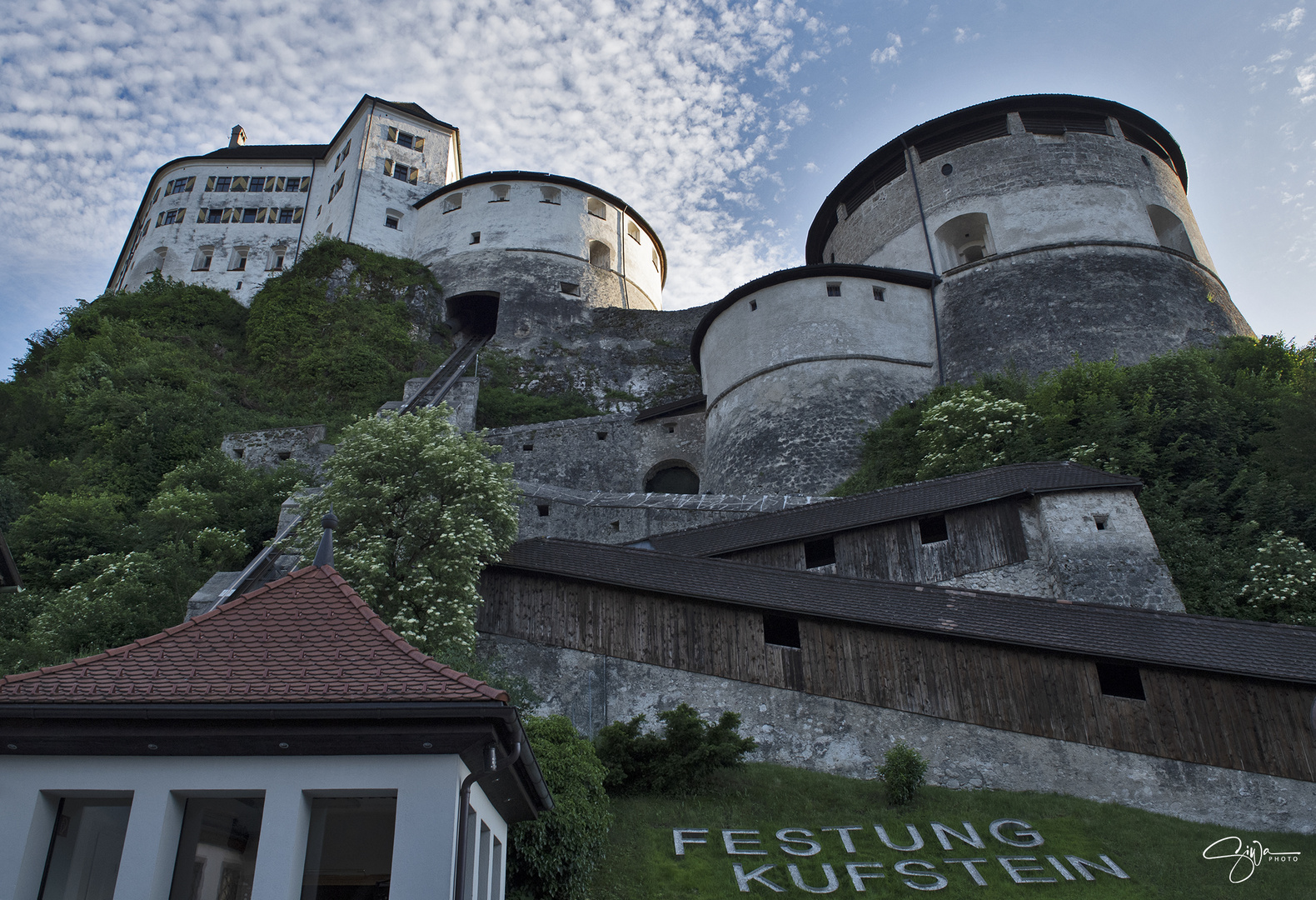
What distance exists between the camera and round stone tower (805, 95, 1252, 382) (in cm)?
2589

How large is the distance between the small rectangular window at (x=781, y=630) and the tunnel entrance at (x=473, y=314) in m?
26.4

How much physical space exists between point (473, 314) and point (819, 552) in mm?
25786

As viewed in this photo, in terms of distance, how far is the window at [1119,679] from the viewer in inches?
520

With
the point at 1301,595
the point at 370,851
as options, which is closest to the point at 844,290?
the point at 1301,595

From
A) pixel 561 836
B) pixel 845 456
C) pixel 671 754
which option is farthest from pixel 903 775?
pixel 845 456

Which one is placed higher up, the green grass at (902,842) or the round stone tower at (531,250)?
the round stone tower at (531,250)

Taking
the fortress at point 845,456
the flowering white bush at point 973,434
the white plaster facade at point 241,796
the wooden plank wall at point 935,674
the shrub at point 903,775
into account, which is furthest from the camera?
the flowering white bush at point 973,434

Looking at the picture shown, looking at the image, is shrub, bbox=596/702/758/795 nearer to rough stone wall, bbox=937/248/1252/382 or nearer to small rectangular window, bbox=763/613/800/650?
small rectangular window, bbox=763/613/800/650

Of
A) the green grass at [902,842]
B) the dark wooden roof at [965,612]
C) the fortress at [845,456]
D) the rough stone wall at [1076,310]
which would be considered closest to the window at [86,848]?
the green grass at [902,842]

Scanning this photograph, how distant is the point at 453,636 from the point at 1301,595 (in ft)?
44.2

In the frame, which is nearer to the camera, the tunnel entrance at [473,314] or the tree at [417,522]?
the tree at [417,522]

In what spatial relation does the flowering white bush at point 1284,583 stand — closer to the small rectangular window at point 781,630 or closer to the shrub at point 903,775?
the shrub at point 903,775

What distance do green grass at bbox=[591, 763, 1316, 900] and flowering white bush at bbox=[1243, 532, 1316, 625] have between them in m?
4.97

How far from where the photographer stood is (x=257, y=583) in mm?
16328
